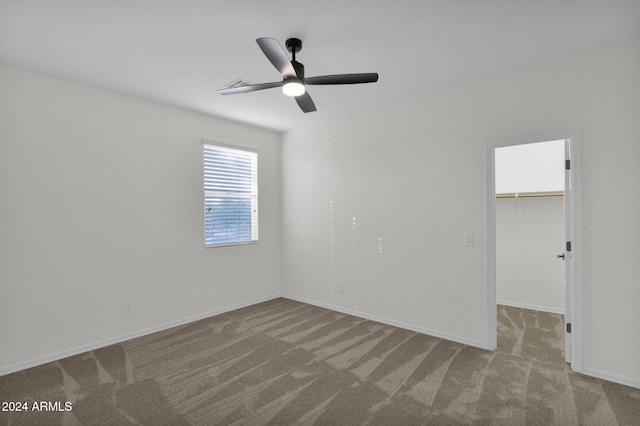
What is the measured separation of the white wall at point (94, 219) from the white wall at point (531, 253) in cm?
400

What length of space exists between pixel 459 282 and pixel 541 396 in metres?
1.17

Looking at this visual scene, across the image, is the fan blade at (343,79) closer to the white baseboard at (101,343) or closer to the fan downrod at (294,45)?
the fan downrod at (294,45)

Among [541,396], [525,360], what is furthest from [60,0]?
[525,360]

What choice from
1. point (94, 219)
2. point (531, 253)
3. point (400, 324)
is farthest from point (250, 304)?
point (531, 253)

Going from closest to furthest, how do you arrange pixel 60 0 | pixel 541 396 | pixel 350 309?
1. pixel 60 0
2. pixel 541 396
3. pixel 350 309

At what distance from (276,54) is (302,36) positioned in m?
0.52

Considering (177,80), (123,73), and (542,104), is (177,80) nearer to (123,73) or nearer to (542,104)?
(123,73)

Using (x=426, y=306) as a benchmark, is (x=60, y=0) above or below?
above

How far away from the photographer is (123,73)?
9.37 ft

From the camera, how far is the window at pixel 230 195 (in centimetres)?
420

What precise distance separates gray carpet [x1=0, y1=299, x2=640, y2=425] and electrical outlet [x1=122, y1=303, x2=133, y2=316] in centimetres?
32

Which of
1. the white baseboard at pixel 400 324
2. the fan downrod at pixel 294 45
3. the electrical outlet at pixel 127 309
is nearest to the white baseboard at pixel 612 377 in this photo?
the white baseboard at pixel 400 324

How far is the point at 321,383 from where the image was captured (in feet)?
8.05

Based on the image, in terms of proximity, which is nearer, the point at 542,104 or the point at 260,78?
the point at 542,104
